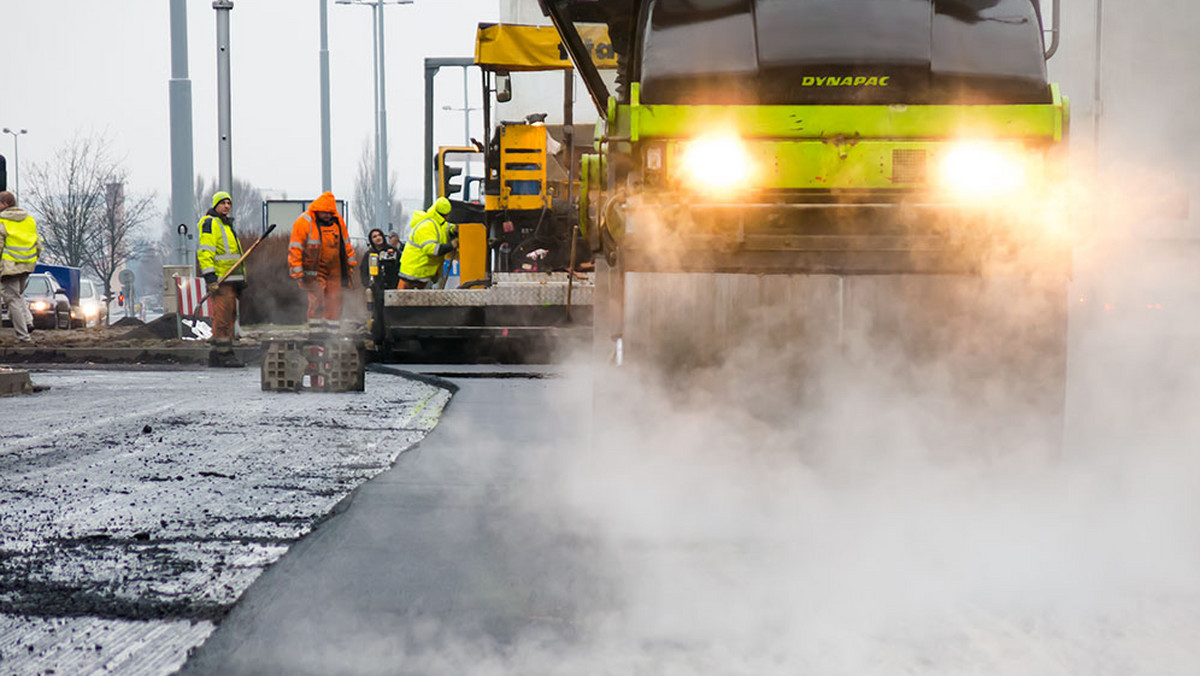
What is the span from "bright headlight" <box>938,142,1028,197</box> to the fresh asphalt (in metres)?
1.99

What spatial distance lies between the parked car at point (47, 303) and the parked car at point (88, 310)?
Result: 2.29 ft

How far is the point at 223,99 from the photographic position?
20.4 metres

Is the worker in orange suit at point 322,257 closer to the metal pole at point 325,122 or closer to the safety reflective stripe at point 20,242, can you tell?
the safety reflective stripe at point 20,242

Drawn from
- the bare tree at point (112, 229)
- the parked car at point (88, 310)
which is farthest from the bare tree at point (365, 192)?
the parked car at point (88, 310)

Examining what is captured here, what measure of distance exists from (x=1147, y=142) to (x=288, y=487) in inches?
355

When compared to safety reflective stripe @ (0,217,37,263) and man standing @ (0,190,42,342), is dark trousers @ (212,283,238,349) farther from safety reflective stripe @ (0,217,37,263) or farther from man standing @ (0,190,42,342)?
safety reflective stripe @ (0,217,37,263)

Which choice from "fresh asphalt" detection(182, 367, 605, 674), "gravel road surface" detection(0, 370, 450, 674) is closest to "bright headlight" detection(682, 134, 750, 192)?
"fresh asphalt" detection(182, 367, 605, 674)

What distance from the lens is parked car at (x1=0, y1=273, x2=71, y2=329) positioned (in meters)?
27.5

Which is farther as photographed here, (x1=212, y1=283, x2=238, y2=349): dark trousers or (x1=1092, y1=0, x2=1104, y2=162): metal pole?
(x1=212, y1=283, x2=238, y2=349): dark trousers

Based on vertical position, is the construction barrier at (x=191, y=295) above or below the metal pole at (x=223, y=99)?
below

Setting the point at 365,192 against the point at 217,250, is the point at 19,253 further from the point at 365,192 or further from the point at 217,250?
the point at 365,192

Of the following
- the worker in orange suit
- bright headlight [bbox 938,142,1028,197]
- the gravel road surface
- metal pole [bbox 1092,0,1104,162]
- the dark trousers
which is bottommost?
the gravel road surface

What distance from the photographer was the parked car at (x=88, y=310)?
2955cm

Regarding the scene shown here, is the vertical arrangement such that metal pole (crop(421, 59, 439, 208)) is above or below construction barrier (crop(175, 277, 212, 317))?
above
